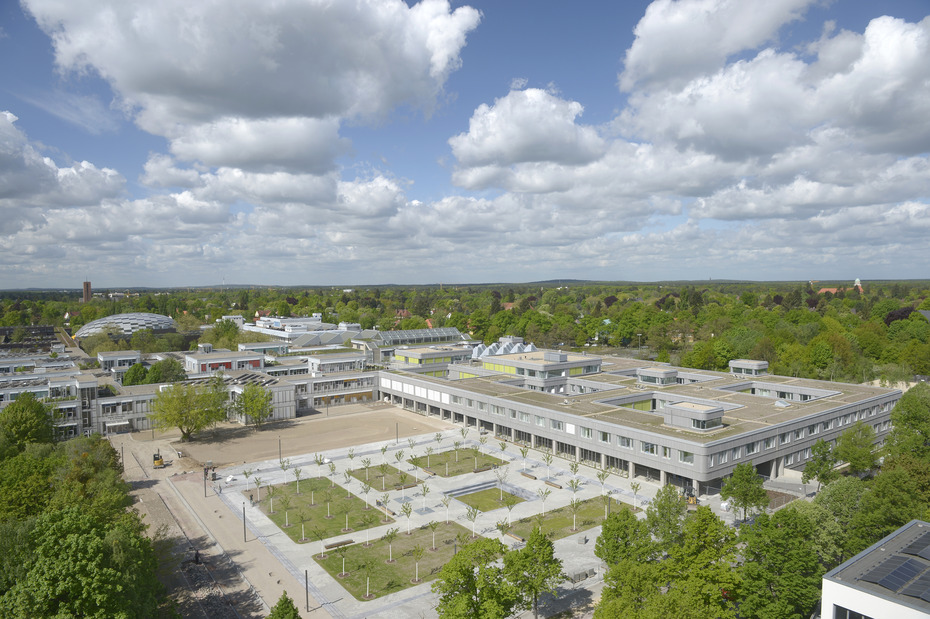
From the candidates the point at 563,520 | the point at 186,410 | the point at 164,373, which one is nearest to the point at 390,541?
the point at 563,520

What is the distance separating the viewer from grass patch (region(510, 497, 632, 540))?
4053cm

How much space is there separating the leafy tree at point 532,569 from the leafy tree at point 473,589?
0.86m

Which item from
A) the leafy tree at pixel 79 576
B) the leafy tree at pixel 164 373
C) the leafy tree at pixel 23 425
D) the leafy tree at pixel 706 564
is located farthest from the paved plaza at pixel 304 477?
the leafy tree at pixel 164 373

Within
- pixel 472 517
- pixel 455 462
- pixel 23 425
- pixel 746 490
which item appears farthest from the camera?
pixel 455 462

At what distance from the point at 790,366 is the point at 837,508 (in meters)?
64.0

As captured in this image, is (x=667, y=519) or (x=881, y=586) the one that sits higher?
(x=881, y=586)

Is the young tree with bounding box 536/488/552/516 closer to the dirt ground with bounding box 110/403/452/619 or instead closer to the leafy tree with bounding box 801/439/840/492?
the dirt ground with bounding box 110/403/452/619

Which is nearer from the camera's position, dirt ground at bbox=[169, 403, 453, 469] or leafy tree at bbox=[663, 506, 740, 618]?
leafy tree at bbox=[663, 506, 740, 618]

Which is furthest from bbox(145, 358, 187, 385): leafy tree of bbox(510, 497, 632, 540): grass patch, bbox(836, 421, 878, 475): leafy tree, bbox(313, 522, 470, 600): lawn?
bbox(836, 421, 878, 475): leafy tree

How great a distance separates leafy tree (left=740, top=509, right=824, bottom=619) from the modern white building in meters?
1.99

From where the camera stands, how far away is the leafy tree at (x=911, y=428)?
46625mm

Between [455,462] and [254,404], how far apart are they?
29.4 m

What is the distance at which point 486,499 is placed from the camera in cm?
4734

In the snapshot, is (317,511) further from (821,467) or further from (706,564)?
(821,467)
